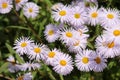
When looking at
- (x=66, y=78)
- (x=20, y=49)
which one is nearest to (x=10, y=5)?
(x=20, y=49)

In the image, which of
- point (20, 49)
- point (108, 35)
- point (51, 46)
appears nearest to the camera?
point (108, 35)

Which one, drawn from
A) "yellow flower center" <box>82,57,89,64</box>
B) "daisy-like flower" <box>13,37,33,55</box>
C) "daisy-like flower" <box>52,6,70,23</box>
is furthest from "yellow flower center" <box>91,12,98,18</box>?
"daisy-like flower" <box>13,37,33,55</box>

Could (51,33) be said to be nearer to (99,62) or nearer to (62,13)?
(62,13)

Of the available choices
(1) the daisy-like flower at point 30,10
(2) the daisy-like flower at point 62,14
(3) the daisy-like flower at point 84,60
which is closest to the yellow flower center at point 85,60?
(3) the daisy-like flower at point 84,60

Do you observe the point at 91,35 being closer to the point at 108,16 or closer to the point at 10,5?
the point at 108,16

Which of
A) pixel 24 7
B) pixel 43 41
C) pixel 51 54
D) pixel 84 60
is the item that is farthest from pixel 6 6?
pixel 84 60

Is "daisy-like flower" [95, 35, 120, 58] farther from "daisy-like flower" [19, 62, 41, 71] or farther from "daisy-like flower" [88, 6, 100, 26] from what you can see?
"daisy-like flower" [19, 62, 41, 71]
